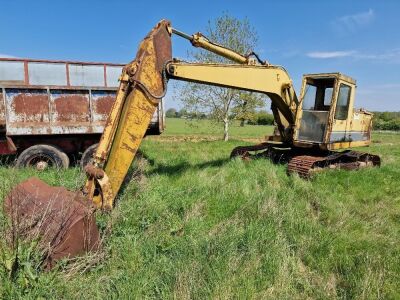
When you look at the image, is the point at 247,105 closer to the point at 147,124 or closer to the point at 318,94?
the point at 318,94

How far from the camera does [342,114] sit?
912 centimetres

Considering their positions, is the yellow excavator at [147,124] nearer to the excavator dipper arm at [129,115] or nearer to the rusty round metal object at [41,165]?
the excavator dipper arm at [129,115]

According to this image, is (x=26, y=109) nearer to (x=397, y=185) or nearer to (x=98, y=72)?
(x=98, y=72)

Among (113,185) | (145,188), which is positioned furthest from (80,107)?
(113,185)

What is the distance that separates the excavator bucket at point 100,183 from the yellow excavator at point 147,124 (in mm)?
10

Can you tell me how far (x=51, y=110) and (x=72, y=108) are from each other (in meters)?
0.51

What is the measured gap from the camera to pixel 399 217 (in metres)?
5.89

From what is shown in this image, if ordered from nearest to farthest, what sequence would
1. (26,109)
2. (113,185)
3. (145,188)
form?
(113,185) < (145,188) < (26,109)

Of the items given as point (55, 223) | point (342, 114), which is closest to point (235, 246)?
point (55, 223)

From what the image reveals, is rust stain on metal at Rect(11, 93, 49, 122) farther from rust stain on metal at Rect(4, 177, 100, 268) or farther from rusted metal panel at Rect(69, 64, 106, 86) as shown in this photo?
rust stain on metal at Rect(4, 177, 100, 268)

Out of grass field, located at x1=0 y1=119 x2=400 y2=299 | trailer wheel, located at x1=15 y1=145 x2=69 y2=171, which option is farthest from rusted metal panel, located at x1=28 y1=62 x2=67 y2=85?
grass field, located at x1=0 y1=119 x2=400 y2=299

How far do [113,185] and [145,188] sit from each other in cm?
164

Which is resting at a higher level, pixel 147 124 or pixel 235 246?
pixel 147 124

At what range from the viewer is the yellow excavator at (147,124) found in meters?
3.85
